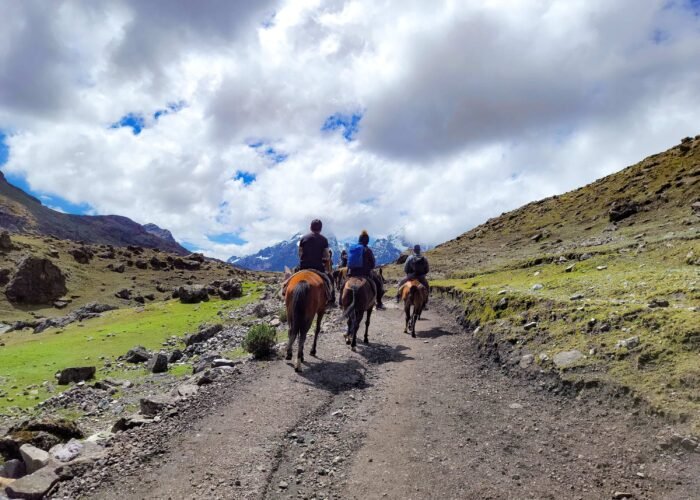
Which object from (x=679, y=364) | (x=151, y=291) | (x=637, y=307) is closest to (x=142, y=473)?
(x=679, y=364)

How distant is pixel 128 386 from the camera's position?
56.6ft

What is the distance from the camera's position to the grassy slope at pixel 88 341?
1950 centimetres

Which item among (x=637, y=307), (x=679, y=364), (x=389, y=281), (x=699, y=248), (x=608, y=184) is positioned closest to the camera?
(x=679, y=364)

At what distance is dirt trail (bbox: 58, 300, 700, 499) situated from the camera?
609cm

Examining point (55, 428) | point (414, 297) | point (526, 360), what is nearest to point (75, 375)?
point (55, 428)

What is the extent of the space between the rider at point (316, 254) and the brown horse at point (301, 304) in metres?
0.95

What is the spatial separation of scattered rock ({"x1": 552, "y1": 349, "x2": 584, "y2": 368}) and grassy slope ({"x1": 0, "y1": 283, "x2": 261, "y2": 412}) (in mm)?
17824

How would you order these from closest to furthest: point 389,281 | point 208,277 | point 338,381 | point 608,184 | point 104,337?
point 338,381
point 104,337
point 389,281
point 608,184
point 208,277

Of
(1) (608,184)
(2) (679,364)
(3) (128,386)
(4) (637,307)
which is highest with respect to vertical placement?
(1) (608,184)

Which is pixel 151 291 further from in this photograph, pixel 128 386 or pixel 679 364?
pixel 679 364

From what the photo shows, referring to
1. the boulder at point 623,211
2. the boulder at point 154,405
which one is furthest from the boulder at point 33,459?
the boulder at point 623,211

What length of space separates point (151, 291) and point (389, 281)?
153 ft

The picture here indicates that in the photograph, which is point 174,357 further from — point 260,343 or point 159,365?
point 260,343

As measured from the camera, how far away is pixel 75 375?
19.0 metres
